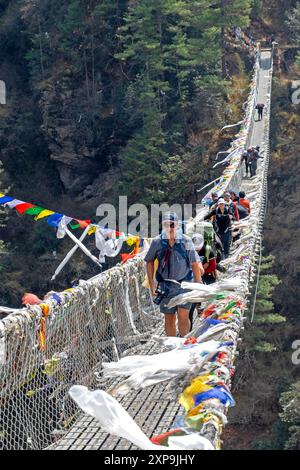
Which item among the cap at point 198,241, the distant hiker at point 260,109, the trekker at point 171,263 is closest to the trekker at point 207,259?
the cap at point 198,241

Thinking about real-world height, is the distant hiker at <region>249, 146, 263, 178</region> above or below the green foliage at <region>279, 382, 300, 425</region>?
above

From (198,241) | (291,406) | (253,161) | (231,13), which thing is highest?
(231,13)

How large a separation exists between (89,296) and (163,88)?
72.9 feet

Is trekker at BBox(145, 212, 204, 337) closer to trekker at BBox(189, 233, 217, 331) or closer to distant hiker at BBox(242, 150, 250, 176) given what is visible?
trekker at BBox(189, 233, 217, 331)

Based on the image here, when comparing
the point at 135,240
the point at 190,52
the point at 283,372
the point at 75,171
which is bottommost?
the point at 283,372

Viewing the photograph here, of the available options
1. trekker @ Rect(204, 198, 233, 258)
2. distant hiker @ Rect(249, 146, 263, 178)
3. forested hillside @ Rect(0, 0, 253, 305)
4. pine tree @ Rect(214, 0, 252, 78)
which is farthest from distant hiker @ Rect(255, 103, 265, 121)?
trekker @ Rect(204, 198, 233, 258)

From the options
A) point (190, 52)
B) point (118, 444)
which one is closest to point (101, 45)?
point (190, 52)

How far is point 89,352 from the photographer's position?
271 inches

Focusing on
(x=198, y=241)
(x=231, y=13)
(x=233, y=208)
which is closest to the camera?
(x=198, y=241)

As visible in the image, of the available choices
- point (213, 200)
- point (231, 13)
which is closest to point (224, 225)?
point (213, 200)

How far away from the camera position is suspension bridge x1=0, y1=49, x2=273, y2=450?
511 centimetres

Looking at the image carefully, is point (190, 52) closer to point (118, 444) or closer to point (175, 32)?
point (175, 32)

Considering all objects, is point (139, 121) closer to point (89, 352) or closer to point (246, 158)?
point (246, 158)
